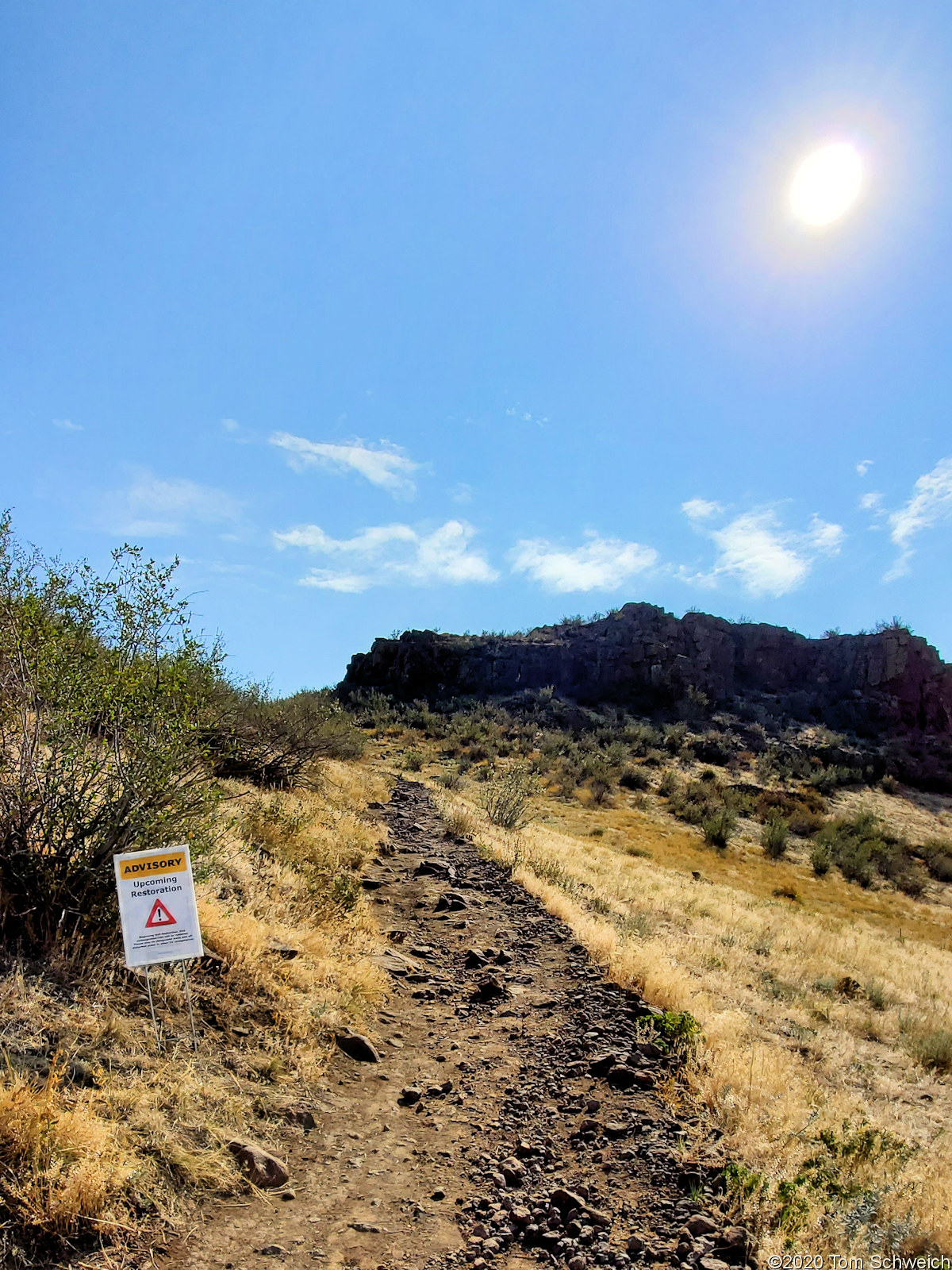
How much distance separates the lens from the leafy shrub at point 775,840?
28.7 meters

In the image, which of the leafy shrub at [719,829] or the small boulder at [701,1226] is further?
the leafy shrub at [719,829]

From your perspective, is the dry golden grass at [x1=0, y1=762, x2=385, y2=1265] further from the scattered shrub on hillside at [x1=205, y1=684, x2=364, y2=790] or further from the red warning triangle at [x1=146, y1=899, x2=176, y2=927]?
the scattered shrub on hillside at [x1=205, y1=684, x2=364, y2=790]

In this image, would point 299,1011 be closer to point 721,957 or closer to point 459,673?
point 721,957

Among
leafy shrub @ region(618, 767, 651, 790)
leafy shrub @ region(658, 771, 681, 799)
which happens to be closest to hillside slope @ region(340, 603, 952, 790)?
leafy shrub @ region(658, 771, 681, 799)

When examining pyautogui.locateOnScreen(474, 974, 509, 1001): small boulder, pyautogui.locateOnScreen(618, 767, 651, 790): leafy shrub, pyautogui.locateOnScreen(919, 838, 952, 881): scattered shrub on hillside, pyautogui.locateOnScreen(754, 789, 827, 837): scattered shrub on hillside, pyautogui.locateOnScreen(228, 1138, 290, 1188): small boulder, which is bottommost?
pyautogui.locateOnScreen(919, 838, 952, 881): scattered shrub on hillside

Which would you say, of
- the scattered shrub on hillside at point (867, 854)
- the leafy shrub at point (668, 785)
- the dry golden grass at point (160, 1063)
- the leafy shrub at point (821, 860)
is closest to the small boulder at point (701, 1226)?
the dry golden grass at point (160, 1063)

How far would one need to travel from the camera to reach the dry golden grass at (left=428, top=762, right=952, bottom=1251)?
14.5ft

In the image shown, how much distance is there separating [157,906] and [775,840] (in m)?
29.3

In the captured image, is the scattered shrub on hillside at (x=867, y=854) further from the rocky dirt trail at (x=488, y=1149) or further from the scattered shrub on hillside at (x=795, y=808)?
the rocky dirt trail at (x=488, y=1149)

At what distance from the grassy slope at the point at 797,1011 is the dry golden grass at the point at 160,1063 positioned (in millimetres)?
3230

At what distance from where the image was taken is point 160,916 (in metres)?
4.69

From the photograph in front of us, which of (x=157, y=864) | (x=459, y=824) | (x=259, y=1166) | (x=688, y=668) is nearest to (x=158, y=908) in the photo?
(x=157, y=864)

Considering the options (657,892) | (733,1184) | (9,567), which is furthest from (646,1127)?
(657,892)

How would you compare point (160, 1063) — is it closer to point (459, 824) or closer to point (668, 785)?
point (459, 824)
